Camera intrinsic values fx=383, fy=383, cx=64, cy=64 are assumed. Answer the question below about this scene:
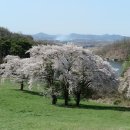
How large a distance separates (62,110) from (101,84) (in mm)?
8385

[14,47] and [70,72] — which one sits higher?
[14,47]

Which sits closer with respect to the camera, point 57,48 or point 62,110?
point 62,110

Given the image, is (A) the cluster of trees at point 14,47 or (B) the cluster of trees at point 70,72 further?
(A) the cluster of trees at point 14,47

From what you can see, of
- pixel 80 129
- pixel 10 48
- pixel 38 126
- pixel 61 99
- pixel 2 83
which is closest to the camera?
pixel 80 129

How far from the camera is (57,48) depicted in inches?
1838

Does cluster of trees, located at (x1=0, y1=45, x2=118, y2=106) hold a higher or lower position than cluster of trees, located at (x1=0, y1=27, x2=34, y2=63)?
lower

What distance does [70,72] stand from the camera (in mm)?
45406

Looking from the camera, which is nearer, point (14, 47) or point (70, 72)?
point (70, 72)

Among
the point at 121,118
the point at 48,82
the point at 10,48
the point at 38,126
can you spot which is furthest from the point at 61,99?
the point at 10,48

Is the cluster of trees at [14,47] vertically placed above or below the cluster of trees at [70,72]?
above

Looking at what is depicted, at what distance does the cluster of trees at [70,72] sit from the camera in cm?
4525

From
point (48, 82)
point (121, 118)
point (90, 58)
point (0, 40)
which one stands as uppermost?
point (0, 40)

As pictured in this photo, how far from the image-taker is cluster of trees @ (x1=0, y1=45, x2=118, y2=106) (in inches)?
1781

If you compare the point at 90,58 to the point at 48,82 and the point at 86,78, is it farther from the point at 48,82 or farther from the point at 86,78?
the point at 48,82
